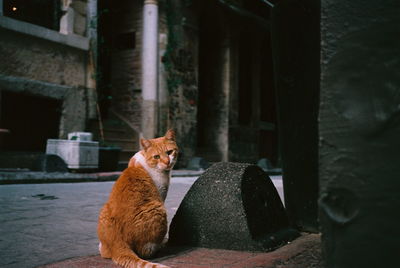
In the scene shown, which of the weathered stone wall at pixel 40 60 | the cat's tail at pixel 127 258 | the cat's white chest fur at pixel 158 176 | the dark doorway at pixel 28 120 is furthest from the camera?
the dark doorway at pixel 28 120

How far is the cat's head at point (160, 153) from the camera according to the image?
7.46 ft

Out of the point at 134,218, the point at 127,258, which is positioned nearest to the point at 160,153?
the point at 134,218

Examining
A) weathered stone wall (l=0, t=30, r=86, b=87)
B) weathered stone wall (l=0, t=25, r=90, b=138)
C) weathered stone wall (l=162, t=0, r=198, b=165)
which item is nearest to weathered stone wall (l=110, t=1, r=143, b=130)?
weathered stone wall (l=162, t=0, r=198, b=165)

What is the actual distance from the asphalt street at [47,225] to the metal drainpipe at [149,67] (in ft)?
21.0

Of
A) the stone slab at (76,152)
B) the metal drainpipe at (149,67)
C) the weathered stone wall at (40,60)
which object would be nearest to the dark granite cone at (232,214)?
the stone slab at (76,152)

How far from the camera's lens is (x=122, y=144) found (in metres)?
11.3

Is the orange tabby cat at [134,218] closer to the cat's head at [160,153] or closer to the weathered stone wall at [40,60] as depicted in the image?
the cat's head at [160,153]

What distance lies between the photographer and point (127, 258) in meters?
1.84

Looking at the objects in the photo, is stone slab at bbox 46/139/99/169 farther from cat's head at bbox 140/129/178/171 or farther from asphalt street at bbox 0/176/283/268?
cat's head at bbox 140/129/178/171

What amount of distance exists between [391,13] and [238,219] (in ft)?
4.97

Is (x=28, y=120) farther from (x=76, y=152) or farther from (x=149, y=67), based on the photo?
(x=149, y=67)

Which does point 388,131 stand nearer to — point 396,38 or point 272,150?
point 396,38

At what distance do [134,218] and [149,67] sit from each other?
33.8 ft

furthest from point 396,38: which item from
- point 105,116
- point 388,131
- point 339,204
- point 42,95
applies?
point 105,116
